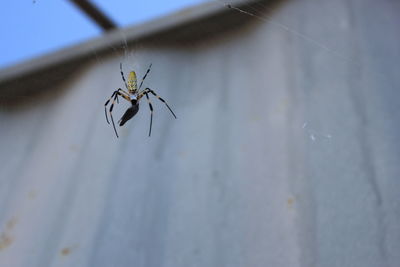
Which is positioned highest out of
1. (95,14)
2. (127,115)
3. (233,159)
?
(95,14)

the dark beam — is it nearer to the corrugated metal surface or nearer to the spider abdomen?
the corrugated metal surface

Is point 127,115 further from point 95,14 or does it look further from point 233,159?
point 95,14

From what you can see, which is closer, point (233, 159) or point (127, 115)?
point (127, 115)

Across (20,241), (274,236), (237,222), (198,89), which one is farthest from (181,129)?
(20,241)

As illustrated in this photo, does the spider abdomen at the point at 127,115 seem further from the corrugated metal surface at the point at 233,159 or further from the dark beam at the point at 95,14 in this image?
the dark beam at the point at 95,14

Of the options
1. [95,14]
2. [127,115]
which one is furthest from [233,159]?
[95,14]

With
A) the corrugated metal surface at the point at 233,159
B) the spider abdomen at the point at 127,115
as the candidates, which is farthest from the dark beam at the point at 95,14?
the spider abdomen at the point at 127,115

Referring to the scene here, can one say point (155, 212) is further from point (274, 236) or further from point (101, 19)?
point (101, 19)

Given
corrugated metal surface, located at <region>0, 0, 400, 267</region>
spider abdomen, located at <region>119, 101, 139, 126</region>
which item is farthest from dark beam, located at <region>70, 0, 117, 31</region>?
spider abdomen, located at <region>119, 101, 139, 126</region>
